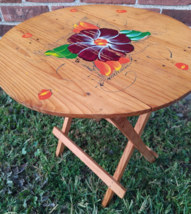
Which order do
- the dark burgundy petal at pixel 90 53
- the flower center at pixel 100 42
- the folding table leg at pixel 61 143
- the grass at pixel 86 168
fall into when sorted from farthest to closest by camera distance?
1. the folding table leg at pixel 61 143
2. the grass at pixel 86 168
3. the flower center at pixel 100 42
4. the dark burgundy petal at pixel 90 53

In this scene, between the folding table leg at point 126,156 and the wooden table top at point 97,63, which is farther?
the folding table leg at point 126,156

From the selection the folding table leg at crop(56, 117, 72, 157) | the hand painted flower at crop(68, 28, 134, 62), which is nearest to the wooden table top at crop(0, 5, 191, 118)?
the hand painted flower at crop(68, 28, 134, 62)

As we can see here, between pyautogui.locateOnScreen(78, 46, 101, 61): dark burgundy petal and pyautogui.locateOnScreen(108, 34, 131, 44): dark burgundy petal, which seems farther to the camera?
pyautogui.locateOnScreen(108, 34, 131, 44): dark burgundy petal

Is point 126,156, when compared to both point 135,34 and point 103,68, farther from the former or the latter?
point 135,34

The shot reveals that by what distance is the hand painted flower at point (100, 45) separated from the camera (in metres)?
0.95

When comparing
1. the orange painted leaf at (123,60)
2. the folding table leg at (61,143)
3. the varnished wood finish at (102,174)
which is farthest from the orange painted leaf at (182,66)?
the folding table leg at (61,143)

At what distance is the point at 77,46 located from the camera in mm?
1013

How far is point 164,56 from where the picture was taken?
92 centimetres

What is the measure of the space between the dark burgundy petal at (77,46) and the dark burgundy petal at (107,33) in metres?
0.12

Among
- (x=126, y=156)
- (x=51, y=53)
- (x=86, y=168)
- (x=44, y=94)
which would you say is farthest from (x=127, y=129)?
(x=86, y=168)

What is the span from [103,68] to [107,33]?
352mm

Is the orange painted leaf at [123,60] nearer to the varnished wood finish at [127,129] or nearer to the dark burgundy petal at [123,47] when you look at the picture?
the dark burgundy petal at [123,47]

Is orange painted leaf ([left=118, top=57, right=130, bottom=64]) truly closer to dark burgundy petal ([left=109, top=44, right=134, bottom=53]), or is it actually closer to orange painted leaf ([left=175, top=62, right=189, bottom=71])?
dark burgundy petal ([left=109, top=44, right=134, bottom=53])

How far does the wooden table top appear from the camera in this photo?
0.71 metres
